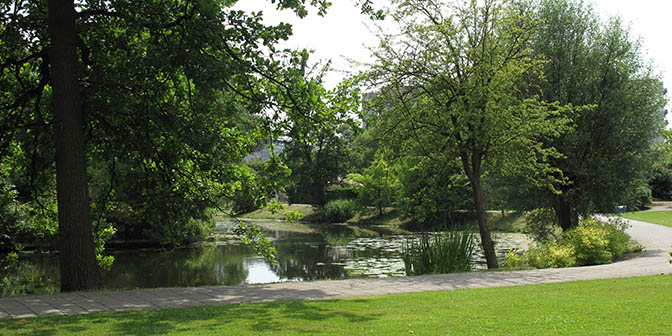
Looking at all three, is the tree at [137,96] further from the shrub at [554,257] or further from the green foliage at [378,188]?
the green foliage at [378,188]

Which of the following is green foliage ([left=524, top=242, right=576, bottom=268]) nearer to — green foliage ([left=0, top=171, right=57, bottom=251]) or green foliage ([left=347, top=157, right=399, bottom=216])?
green foliage ([left=0, top=171, right=57, bottom=251])

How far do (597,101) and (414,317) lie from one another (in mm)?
14345

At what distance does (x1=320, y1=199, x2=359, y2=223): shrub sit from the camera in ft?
146

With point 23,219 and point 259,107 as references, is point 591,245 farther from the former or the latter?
point 23,219

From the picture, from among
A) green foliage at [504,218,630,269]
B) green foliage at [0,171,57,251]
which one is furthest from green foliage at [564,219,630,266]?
green foliage at [0,171,57,251]

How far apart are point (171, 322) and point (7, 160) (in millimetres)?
7833

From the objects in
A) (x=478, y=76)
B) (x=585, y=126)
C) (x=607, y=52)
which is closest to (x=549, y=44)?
(x=607, y=52)

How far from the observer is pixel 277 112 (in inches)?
409

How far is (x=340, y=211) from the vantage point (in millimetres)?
44812

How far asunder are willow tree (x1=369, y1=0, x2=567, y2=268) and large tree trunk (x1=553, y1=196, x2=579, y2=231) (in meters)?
4.00

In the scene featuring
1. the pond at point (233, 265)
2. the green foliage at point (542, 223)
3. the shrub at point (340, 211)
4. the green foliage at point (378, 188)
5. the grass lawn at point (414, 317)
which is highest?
the green foliage at point (378, 188)

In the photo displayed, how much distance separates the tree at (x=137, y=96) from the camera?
898 cm

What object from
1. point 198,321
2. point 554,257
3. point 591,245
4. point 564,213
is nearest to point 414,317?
point 198,321

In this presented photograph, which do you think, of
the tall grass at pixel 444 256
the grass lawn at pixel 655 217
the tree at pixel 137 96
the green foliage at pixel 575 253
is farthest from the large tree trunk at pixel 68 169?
the grass lawn at pixel 655 217
